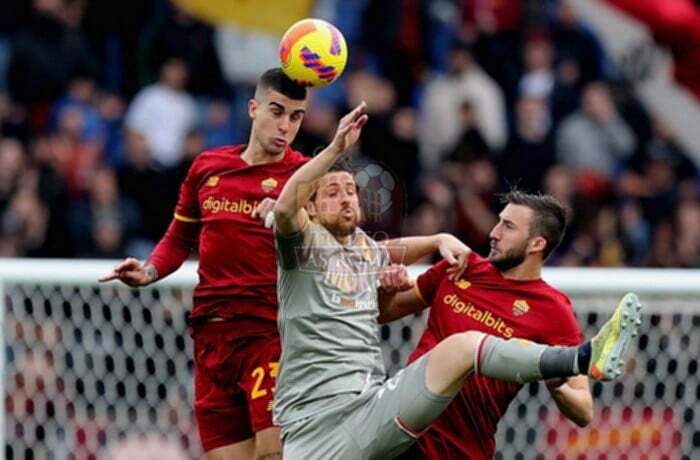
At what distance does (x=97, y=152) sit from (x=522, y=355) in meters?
6.21

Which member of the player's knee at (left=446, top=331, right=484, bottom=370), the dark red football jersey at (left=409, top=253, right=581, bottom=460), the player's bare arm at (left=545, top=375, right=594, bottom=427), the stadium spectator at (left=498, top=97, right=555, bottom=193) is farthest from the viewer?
the stadium spectator at (left=498, top=97, right=555, bottom=193)

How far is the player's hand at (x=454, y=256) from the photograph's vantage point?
7082 millimetres

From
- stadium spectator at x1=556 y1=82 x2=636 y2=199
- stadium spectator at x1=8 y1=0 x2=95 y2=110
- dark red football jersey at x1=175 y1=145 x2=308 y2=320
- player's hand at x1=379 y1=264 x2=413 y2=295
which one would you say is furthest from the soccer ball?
stadium spectator at x1=556 y1=82 x2=636 y2=199

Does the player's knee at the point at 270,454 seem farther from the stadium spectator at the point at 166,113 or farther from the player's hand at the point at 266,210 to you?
the stadium spectator at the point at 166,113

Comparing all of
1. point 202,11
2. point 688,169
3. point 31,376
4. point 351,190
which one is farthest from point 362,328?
point 688,169

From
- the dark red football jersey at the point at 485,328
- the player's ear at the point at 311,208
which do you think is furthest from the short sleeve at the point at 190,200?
the dark red football jersey at the point at 485,328

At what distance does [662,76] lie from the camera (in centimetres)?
1362

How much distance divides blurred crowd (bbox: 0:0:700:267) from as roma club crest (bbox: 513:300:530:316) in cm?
427

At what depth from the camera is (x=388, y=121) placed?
12289 millimetres

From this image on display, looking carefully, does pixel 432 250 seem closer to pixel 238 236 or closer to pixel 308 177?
pixel 238 236

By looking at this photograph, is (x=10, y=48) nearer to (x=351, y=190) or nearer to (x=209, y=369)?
(x=209, y=369)

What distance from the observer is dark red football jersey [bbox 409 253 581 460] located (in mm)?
6977

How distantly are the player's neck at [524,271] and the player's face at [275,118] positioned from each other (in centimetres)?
109

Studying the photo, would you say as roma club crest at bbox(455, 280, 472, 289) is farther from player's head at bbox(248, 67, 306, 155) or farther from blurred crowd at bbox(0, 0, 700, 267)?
blurred crowd at bbox(0, 0, 700, 267)
